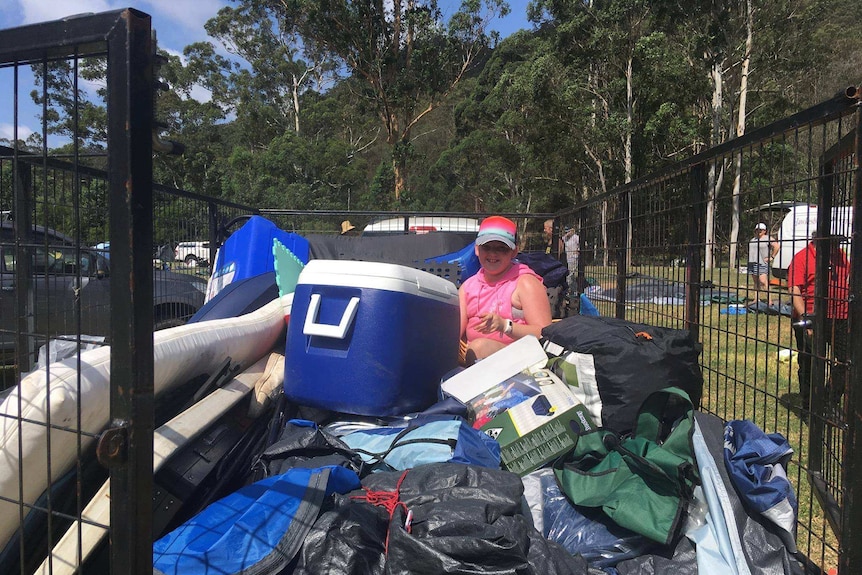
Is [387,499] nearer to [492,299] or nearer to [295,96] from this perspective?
[492,299]

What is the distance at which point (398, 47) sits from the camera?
2247 cm

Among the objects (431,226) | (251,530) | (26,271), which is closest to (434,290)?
(251,530)

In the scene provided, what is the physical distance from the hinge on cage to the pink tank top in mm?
2519

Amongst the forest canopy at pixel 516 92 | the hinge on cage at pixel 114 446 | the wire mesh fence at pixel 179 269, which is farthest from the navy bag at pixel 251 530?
the forest canopy at pixel 516 92

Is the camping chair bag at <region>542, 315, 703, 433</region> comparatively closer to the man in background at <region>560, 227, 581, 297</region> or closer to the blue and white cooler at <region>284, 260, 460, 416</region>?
the blue and white cooler at <region>284, 260, 460, 416</region>

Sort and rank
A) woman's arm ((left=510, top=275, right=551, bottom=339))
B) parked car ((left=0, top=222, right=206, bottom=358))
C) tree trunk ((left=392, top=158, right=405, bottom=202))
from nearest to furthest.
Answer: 1. parked car ((left=0, top=222, right=206, bottom=358))
2. woman's arm ((left=510, top=275, right=551, bottom=339))
3. tree trunk ((left=392, top=158, right=405, bottom=202))

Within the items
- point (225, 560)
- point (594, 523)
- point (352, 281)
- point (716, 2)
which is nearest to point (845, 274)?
point (594, 523)

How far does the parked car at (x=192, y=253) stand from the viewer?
4141 millimetres

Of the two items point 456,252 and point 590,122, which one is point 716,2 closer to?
point 590,122

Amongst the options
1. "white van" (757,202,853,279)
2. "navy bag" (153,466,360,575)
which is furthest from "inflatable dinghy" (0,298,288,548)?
"white van" (757,202,853,279)

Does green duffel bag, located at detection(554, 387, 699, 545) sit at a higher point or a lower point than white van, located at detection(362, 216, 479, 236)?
lower

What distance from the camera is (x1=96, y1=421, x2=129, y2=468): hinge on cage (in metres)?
1.07

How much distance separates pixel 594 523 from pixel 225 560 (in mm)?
1165

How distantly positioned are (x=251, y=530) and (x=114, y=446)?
71cm
